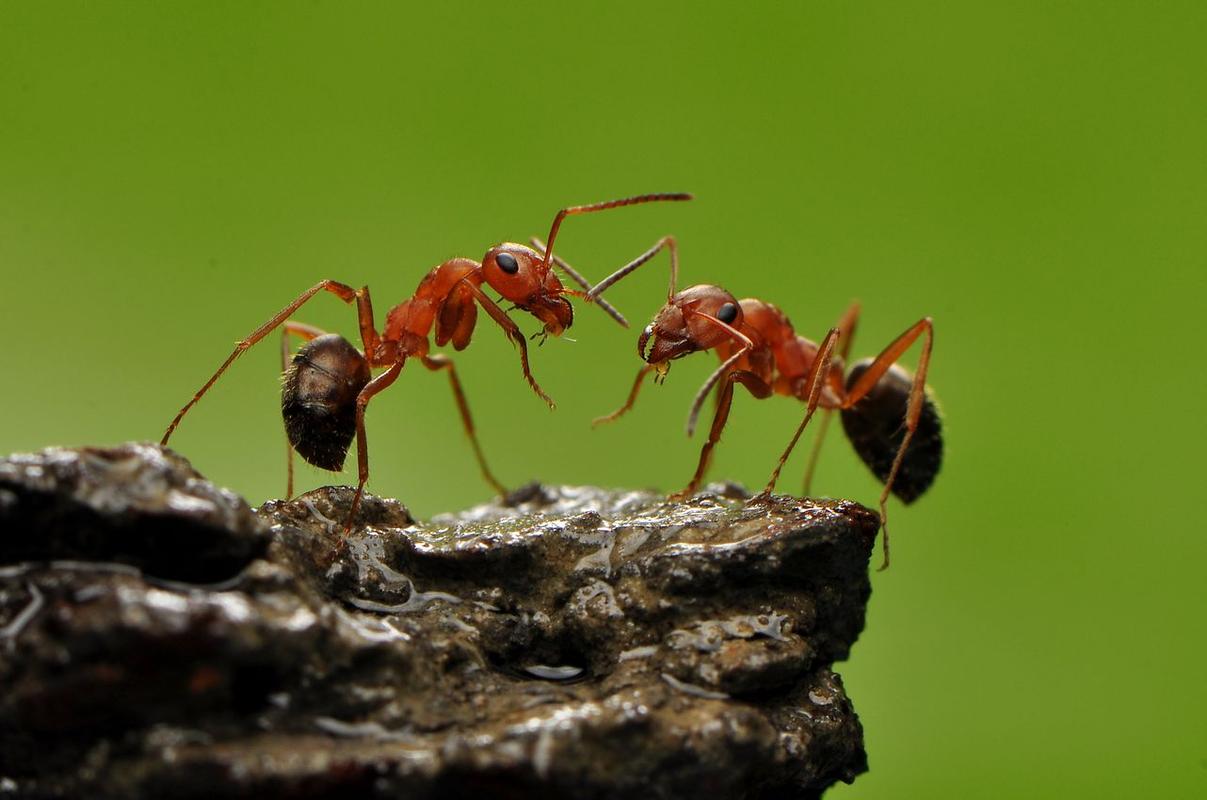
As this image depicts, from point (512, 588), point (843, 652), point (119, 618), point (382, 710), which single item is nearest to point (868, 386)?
point (843, 652)

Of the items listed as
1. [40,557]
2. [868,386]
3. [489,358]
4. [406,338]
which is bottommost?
[40,557]

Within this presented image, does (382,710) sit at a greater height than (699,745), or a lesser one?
greater

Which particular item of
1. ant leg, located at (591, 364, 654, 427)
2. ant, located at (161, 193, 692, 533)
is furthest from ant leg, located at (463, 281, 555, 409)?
ant leg, located at (591, 364, 654, 427)

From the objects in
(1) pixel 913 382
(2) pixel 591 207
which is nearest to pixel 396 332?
(2) pixel 591 207

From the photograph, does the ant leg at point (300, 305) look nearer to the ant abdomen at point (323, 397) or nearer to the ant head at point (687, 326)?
the ant abdomen at point (323, 397)

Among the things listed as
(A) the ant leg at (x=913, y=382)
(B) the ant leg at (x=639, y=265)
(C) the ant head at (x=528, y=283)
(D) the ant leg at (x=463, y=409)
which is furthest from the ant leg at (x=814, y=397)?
(D) the ant leg at (x=463, y=409)

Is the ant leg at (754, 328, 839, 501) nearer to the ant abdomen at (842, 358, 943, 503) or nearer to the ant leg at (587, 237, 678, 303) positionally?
the ant leg at (587, 237, 678, 303)

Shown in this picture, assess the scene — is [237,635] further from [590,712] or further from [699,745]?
[699,745]
